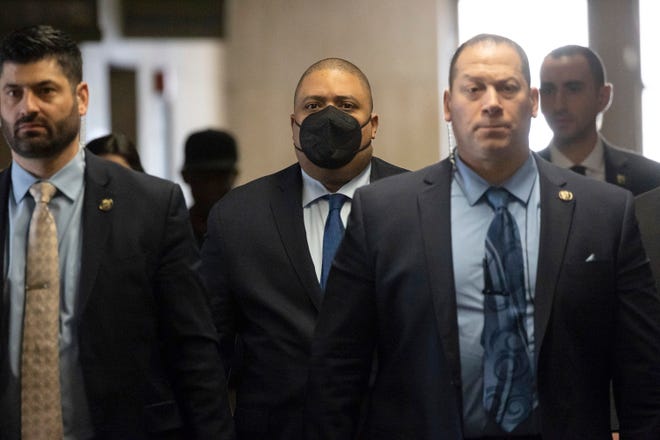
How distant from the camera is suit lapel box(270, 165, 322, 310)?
13.0 feet

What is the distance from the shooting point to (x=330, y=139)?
4074 millimetres

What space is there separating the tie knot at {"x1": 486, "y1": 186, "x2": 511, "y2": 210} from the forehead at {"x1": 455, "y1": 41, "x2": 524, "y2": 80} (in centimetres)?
26

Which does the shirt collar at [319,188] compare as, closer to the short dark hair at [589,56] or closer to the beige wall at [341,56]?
the short dark hair at [589,56]

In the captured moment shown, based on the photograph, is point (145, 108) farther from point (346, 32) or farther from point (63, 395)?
point (63, 395)

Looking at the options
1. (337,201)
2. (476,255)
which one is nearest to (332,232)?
(337,201)

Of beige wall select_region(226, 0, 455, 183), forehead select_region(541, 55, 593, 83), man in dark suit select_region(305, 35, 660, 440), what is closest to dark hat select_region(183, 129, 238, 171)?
beige wall select_region(226, 0, 455, 183)

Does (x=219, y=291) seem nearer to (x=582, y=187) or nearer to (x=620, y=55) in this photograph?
(x=582, y=187)

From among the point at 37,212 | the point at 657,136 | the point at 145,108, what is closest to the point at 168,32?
the point at 145,108

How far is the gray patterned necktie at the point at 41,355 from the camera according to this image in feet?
10.9

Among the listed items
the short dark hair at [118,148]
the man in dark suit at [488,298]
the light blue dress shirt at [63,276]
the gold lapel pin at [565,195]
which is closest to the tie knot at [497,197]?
the man in dark suit at [488,298]

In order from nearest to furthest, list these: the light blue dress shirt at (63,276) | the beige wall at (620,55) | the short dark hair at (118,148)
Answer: the light blue dress shirt at (63,276)
the short dark hair at (118,148)
the beige wall at (620,55)

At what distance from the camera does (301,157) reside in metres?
4.16

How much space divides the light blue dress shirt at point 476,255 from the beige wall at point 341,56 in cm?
342

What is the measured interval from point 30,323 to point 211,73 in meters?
5.23
